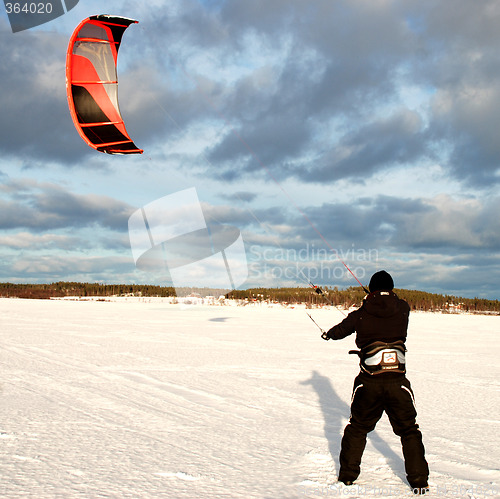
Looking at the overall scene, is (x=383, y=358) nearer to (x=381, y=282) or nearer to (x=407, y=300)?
(x=381, y=282)

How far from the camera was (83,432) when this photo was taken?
14.3ft

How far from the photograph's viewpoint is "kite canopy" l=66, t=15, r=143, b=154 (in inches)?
392

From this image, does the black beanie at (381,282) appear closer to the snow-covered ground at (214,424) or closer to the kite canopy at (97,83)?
the snow-covered ground at (214,424)

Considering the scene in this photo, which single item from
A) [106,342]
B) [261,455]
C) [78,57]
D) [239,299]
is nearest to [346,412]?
[261,455]

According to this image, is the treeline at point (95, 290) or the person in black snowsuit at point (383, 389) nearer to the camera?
the person in black snowsuit at point (383, 389)

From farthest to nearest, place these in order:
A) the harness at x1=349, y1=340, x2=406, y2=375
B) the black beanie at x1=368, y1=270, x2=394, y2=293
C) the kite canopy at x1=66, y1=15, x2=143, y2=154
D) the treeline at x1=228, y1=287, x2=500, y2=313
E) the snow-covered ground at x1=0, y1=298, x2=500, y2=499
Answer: the treeline at x1=228, y1=287, x2=500, y2=313
the kite canopy at x1=66, y1=15, x2=143, y2=154
the black beanie at x1=368, y1=270, x2=394, y2=293
the harness at x1=349, y1=340, x2=406, y2=375
the snow-covered ground at x1=0, y1=298, x2=500, y2=499

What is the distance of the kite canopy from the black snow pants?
840 cm

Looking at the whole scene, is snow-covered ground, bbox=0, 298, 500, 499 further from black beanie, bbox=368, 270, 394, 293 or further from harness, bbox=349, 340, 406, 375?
black beanie, bbox=368, 270, 394, 293

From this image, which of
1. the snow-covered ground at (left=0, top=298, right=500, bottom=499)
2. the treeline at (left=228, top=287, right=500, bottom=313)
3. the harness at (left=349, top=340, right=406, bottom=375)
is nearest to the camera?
the snow-covered ground at (left=0, top=298, right=500, bottom=499)

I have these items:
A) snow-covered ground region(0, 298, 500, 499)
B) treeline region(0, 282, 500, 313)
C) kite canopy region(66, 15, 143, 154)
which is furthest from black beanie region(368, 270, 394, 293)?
treeline region(0, 282, 500, 313)

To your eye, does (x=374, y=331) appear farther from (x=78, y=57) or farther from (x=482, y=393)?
(x=78, y=57)

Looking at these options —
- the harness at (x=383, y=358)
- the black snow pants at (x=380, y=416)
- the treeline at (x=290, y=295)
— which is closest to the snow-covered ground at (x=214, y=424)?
the black snow pants at (x=380, y=416)

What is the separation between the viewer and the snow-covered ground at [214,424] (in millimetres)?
3361

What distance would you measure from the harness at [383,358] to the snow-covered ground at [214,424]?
0.90 m
